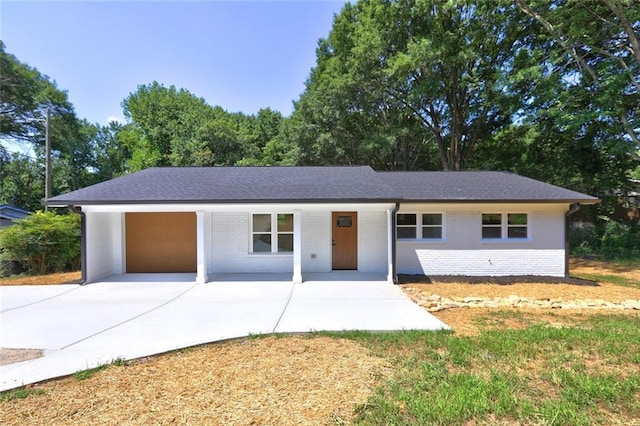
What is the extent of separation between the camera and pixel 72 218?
11484 mm

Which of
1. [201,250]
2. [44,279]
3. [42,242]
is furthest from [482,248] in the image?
[42,242]

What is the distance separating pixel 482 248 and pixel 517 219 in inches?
63.3

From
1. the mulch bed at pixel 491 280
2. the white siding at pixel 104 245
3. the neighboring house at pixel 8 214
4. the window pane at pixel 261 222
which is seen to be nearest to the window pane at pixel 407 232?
the mulch bed at pixel 491 280

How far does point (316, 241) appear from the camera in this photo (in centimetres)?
1061

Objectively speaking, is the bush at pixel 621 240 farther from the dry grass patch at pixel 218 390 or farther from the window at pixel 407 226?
the dry grass patch at pixel 218 390

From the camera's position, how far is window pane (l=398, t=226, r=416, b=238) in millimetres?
10438

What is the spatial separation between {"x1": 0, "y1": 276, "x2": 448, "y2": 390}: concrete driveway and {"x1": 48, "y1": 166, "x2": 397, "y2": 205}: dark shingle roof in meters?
2.49

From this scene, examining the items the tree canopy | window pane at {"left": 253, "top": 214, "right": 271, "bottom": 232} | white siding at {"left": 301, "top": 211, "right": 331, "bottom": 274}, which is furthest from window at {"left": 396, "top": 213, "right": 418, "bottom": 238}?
the tree canopy

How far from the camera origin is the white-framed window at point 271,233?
10.6 metres

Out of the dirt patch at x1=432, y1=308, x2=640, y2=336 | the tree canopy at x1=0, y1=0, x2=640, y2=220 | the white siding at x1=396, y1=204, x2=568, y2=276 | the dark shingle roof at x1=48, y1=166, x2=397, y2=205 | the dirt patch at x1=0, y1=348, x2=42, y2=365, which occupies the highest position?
the tree canopy at x1=0, y1=0, x2=640, y2=220

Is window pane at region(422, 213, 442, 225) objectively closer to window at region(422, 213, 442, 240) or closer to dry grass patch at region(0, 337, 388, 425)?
window at region(422, 213, 442, 240)

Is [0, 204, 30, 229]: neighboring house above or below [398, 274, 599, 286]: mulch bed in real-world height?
above

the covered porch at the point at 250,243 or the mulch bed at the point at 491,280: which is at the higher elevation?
the covered porch at the point at 250,243

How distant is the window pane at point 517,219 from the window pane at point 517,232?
169 mm
